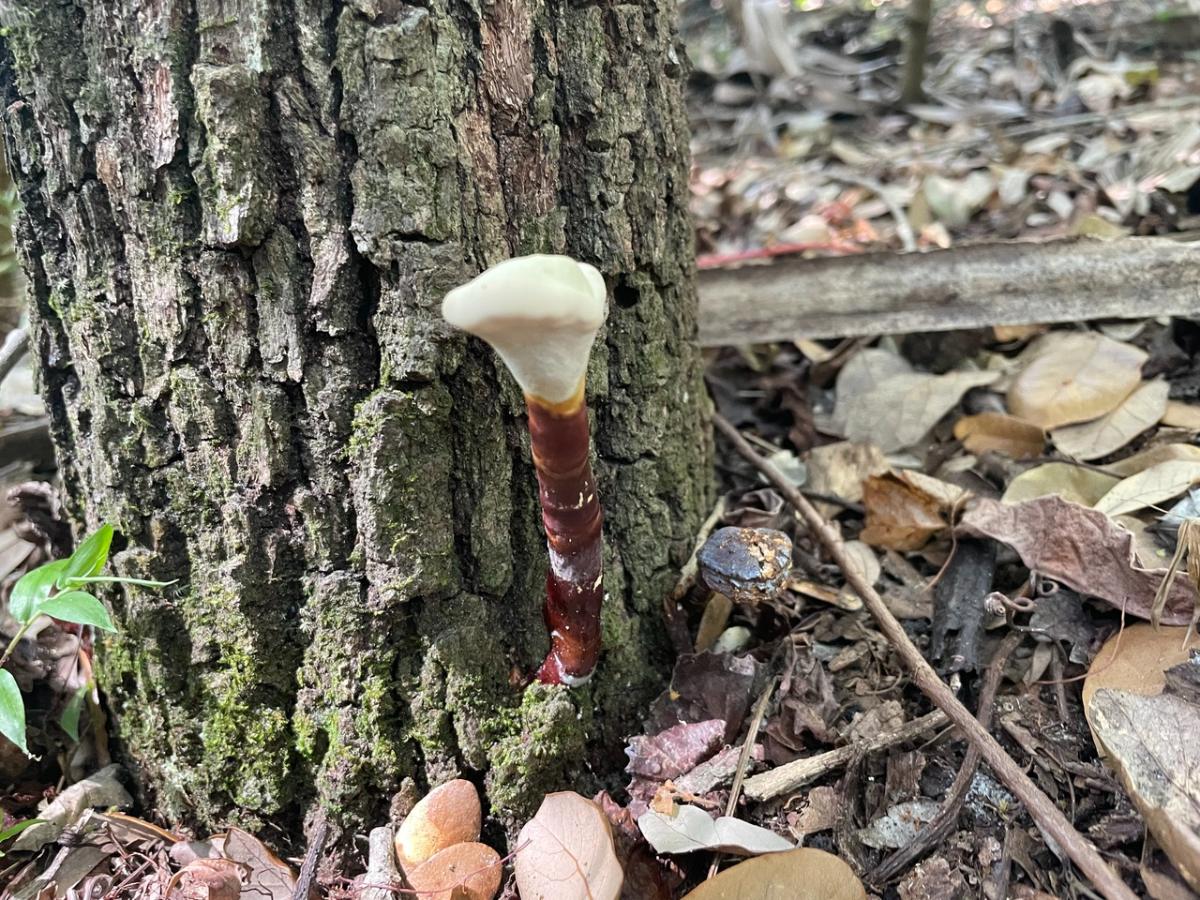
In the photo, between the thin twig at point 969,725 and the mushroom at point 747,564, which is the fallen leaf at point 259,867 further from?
the thin twig at point 969,725

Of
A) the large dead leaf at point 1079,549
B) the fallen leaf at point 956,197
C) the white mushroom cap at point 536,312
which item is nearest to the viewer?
the white mushroom cap at point 536,312

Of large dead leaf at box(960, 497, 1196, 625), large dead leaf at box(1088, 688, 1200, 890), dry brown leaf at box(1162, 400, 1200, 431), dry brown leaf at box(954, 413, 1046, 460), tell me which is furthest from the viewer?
dry brown leaf at box(954, 413, 1046, 460)

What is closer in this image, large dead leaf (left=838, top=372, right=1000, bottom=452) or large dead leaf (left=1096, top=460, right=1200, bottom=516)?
large dead leaf (left=1096, top=460, right=1200, bottom=516)

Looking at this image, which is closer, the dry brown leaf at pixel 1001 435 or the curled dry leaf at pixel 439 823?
the curled dry leaf at pixel 439 823

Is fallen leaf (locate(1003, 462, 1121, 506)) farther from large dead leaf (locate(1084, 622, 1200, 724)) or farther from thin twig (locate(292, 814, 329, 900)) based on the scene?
thin twig (locate(292, 814, 329, 900))

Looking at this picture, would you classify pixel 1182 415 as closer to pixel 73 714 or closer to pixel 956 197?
pixel 956 197

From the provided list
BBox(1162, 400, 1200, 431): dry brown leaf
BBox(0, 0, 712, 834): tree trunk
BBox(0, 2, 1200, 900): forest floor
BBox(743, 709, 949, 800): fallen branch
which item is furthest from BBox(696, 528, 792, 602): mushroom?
BBox(1162, 400, 1200, 431): dry brown leaf

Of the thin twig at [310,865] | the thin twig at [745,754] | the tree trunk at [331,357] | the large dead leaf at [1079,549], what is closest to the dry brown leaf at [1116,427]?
the large dead leaf at [1079,549]
